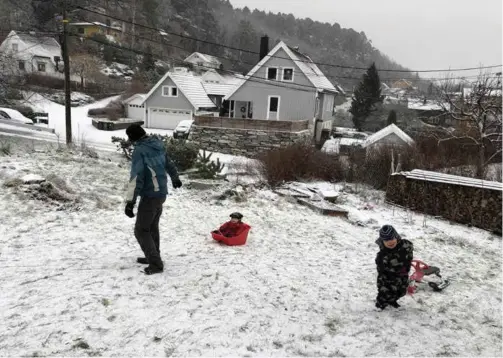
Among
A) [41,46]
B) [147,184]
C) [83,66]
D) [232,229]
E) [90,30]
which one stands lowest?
[232,229]

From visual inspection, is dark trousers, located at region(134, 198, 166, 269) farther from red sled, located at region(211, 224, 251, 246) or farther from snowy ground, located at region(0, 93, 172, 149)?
snowy ground, located at region(0, 93, 172, 149)

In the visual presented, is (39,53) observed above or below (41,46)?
below

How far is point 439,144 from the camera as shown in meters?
17.7

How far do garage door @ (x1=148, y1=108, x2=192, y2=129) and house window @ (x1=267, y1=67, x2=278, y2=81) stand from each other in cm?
1060

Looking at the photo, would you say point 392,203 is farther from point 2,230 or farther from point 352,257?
point 2,230

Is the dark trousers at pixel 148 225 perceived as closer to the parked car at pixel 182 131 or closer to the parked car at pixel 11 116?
the parked car at pixel 11 116

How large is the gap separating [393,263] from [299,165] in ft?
29.7

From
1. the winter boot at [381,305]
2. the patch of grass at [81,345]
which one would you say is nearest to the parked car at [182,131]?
the winter boot at [381,305]

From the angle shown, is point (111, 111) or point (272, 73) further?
point (111, 111)

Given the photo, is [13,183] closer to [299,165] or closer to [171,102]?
[299,165]

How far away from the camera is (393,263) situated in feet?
13.5

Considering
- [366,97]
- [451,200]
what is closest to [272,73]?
[451,200]

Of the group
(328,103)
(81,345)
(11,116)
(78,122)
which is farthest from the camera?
(328,103)

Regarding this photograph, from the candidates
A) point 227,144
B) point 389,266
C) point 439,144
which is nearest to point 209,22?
point 227,144
